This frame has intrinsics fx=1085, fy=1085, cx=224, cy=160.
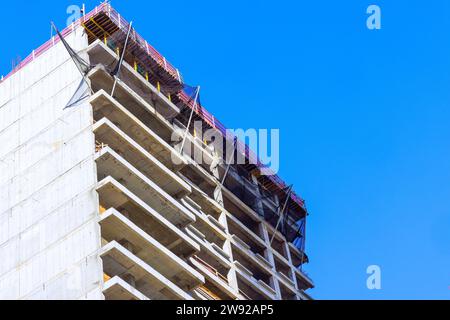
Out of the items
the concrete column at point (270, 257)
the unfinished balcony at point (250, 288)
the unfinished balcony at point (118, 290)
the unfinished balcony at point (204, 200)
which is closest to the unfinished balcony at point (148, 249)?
the unfinished balcony at point (118, 290)

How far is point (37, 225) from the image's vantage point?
2234 inches

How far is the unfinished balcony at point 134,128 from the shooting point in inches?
2477

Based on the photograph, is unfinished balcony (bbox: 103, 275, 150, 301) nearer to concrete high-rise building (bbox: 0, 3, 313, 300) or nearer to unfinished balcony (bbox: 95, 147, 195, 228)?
concrete high-rise building (bbox: 0, 3, 313, 300)

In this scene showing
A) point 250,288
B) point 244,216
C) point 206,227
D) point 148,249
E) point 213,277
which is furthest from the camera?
point 244,216

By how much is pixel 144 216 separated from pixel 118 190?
2.83 m

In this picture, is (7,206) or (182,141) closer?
(7,206)

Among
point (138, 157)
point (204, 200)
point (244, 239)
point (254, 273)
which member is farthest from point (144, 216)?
point (244, 239)

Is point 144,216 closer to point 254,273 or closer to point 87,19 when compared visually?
point 87,19

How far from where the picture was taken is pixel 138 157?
61969 mm

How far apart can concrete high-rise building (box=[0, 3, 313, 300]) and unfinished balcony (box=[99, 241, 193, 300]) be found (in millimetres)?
78

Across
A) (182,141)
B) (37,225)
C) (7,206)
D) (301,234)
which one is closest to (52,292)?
(37,225)

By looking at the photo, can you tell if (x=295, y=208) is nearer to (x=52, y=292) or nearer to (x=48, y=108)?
(x=48, y=108)

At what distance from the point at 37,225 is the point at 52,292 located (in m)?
5.96
